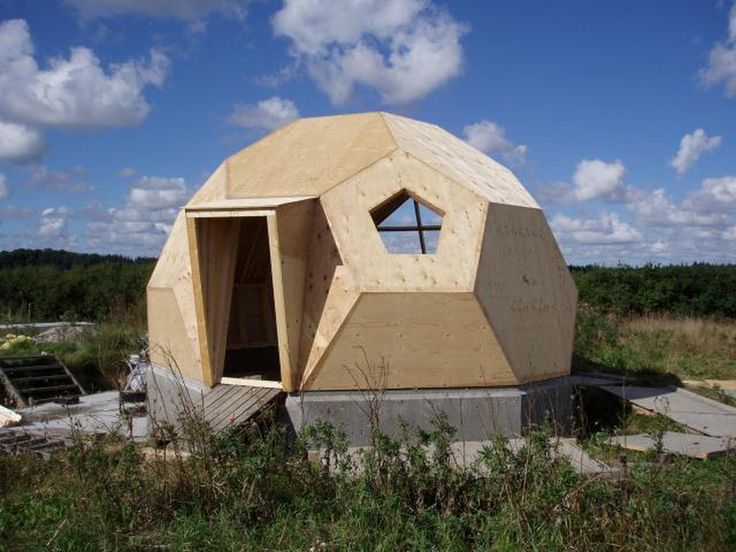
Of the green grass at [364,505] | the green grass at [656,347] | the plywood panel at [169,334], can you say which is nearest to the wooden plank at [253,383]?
the plywood panel at [169,334]

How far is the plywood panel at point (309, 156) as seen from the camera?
31.8ft

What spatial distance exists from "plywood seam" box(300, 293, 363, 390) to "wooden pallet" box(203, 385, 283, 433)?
0.40 m

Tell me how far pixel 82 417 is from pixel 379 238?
19.8 feet

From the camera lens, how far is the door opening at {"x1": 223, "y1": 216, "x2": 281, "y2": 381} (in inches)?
519

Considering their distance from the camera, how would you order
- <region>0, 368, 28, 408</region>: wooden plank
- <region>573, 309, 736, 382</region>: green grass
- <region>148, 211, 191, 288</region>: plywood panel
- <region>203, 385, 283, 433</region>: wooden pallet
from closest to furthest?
A: <region>203, 385, 283, 433</region>: wooden pallet
<region>148, 211, 191, 288</region>: plywood panel
<region>0, 368, 28, 408</region>: wooden plank
<region>573, 309, 736, 382</region>: green grass

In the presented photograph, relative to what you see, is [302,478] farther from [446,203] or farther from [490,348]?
[446,203]

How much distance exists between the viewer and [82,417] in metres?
12.0

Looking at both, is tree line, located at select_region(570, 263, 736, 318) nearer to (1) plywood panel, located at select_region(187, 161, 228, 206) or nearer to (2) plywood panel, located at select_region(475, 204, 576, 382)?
(2) plywood panel, located at select_region(475, 204, 576, 382)

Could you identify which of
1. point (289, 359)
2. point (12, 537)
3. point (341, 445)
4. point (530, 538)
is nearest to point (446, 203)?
point (289, 359)

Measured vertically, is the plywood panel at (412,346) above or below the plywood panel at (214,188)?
below

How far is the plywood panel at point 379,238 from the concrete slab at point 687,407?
2.60m

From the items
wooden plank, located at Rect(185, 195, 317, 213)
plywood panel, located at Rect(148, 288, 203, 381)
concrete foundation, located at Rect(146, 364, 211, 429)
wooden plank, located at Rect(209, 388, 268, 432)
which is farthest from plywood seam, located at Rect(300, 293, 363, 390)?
plywood panel, located at Rect(148, 288, 203, 381)

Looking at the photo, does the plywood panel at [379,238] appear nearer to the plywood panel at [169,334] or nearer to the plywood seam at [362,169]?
the plywood seam at [362,169]

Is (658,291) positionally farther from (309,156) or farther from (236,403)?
(236,403)
